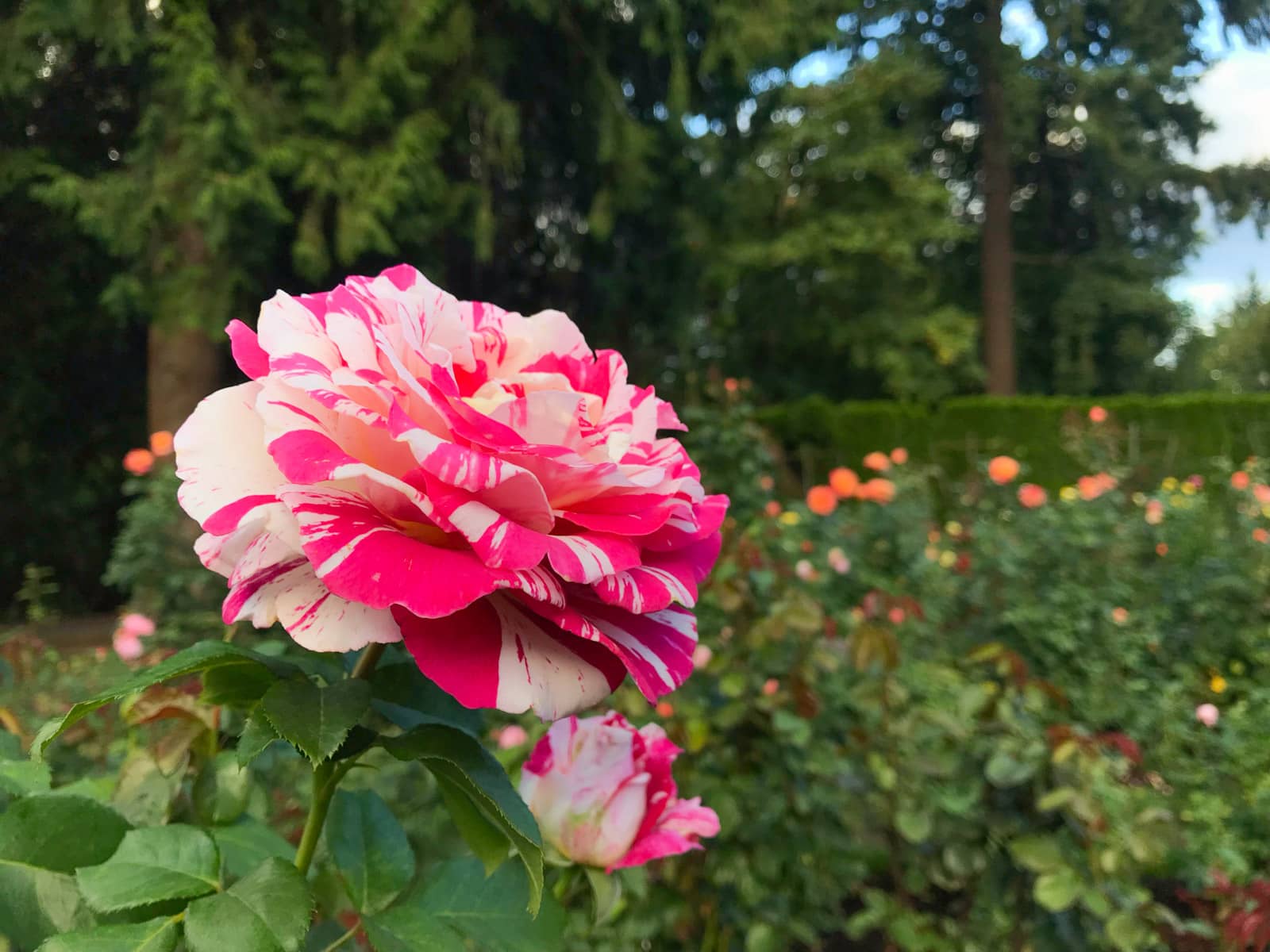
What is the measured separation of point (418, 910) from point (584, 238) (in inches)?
249

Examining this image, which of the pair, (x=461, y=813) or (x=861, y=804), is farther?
(x=861, y=804)

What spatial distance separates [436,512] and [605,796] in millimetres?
294

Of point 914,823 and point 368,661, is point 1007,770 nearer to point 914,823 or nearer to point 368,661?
point 914,823

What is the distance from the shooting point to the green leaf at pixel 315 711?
376 millimetres

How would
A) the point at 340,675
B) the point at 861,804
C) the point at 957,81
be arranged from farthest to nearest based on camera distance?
the point at 957,81 < the point at 861,804 < the point at 340,675

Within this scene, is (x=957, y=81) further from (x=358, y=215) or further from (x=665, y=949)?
(x=665, y=949)

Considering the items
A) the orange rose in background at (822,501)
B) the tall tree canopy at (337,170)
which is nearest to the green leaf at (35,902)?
the orange rose in background at (822,501)

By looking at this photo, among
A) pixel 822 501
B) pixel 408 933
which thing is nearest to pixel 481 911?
pixel 408 933

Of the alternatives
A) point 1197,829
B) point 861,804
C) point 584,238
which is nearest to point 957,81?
point 584,238

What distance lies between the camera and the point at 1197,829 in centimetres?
205

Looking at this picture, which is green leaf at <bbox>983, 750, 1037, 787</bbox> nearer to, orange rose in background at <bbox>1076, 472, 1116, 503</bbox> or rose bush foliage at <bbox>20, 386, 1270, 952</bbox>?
rose bush foliage at <bbox>20, 386, 1270, 952</bbox>

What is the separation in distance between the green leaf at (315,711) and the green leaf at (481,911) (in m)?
0.13

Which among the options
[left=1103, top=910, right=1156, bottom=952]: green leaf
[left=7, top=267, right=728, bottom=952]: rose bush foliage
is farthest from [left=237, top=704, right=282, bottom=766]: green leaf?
[left=1103, top=910, right=1156, bottom=952]: green leaf

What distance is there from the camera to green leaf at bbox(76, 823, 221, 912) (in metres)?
0.42
